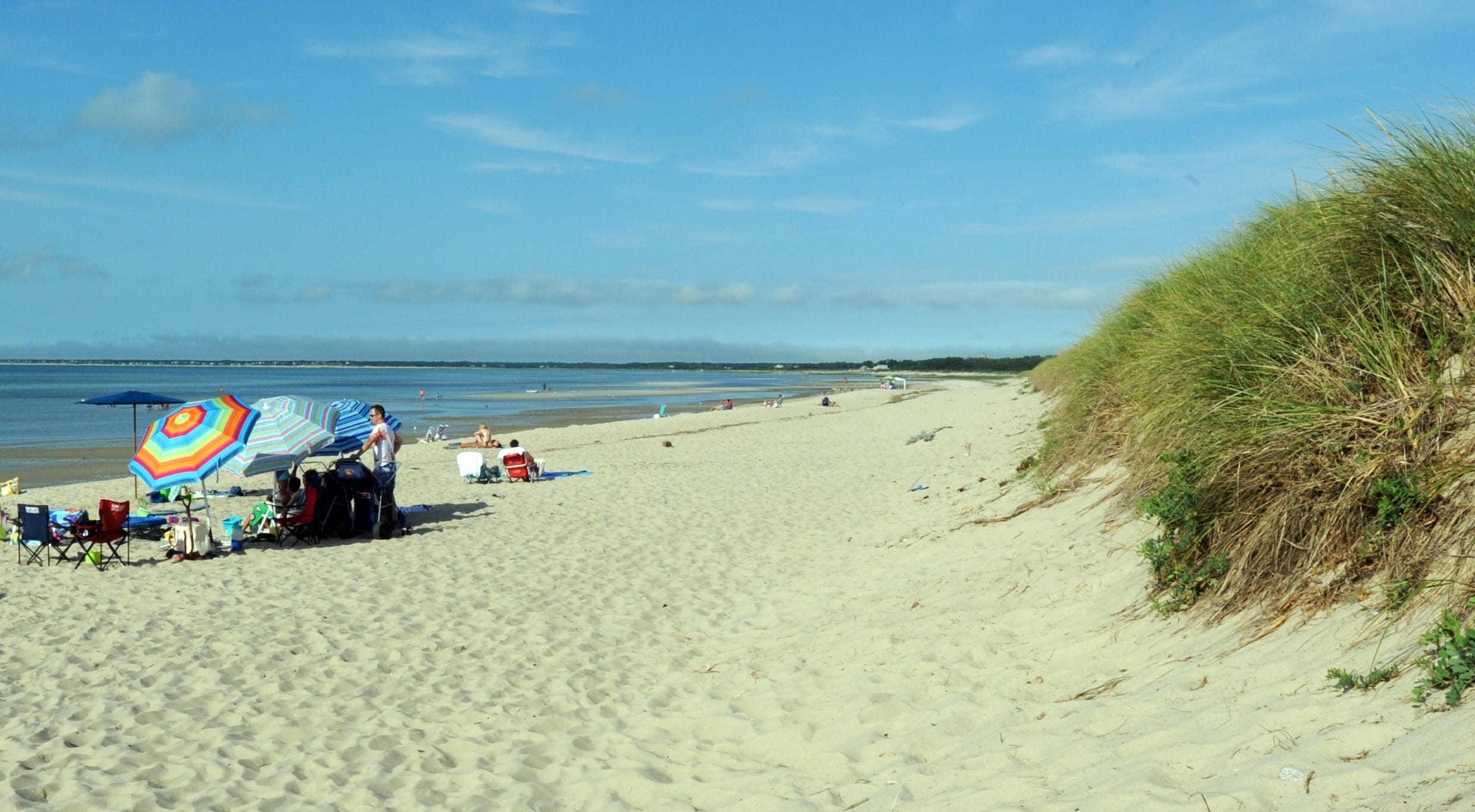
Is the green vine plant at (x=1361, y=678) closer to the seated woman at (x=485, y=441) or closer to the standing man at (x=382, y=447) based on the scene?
the standing man at (x=382, y=447)

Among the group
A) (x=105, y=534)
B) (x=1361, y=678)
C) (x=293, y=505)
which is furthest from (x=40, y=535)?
(x=1361, y=678)

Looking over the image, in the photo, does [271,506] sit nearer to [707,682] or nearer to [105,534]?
[105,534]

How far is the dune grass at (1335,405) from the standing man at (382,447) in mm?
8772

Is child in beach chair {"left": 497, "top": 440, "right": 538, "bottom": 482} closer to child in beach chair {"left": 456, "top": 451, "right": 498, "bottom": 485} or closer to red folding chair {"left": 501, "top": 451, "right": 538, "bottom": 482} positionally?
red folding chair {"left": 501, "top": 451, "right": 538, "bottom": 482}

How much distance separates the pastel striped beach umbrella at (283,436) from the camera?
10734 millimetres

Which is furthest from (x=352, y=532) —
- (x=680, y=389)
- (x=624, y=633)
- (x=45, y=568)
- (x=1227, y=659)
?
(x=680, y=389)

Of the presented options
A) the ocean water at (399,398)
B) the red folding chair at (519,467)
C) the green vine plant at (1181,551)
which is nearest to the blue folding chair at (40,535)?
the red folding chair at (519,467)

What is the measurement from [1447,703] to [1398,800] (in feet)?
1.89

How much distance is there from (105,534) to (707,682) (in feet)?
23.1

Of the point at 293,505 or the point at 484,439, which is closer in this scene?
the point at 293,505

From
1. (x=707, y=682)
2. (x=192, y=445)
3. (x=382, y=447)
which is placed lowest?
(x=707, y=682)

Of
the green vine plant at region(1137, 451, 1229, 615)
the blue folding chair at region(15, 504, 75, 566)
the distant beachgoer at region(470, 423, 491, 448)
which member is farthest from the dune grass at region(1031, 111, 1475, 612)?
the distant beachgoer at region(470, 423, 491, 448)

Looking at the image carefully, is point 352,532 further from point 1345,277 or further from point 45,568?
point 1345,277

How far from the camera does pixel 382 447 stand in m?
12.0
